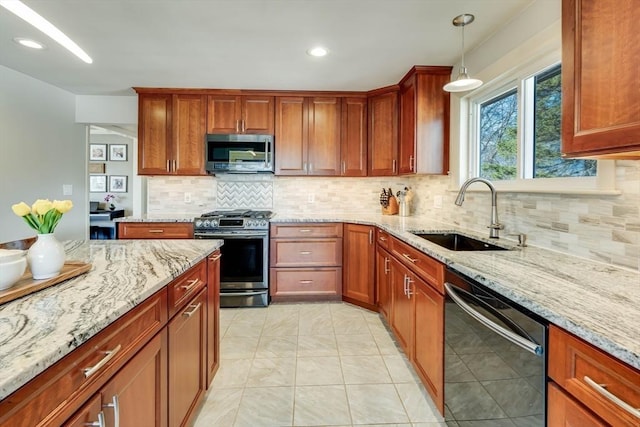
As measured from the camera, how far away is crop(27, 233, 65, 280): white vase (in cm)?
97

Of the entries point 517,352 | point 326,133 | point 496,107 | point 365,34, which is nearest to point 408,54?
point 365,34

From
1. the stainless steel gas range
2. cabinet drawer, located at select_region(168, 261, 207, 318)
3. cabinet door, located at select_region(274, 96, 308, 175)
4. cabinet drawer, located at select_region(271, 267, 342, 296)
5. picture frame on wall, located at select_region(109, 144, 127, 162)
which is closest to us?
cabinet drawer, located at select_region(168, 261, 207, 318)

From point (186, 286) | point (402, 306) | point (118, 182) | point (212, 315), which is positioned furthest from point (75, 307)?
point (118, 182)

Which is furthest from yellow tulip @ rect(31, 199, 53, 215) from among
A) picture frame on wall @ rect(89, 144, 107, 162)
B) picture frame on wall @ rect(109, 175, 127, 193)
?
picture frame on wall @ rect(89, 144, 107, 162)

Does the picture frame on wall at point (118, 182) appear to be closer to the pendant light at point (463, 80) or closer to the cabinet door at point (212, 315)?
the cabinet door at point (212, 315)

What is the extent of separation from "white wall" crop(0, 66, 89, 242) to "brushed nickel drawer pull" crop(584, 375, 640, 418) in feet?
13.9

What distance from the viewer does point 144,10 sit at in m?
1.95

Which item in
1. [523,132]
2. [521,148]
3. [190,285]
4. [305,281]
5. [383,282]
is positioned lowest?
[305,281]

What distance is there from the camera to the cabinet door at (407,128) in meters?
2.85

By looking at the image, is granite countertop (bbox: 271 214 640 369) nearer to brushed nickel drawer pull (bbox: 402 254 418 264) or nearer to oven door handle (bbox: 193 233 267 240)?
brushed nickel drawer pull (bbox: 402 254 418 264)

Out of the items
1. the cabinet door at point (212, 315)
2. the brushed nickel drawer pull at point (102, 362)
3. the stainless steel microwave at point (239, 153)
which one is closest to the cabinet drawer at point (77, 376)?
the brushed nickel drawer pull at point (102, 362)

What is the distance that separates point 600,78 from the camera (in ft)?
3.19

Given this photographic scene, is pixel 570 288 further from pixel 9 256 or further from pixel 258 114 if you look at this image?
pixel 258 114

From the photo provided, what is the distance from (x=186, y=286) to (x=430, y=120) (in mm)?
2427
